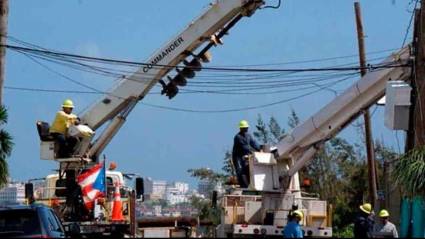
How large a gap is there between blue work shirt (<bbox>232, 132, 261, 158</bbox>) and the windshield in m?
9.08

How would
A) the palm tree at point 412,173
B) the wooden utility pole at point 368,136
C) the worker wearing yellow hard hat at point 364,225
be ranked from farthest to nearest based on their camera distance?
the wooden utility pole at point 368,136 < the worker wearing yellow hard hat at point 364,225 < the palm tree at point 412,173

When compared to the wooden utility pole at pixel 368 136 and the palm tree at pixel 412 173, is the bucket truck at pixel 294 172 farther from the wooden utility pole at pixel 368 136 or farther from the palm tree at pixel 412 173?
the wooden utility pole at pixel 368 136

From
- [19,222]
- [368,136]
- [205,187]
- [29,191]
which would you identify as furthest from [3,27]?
[205,187]

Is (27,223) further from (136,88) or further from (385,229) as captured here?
(136,88)

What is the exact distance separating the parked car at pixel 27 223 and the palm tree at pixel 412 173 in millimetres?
6201

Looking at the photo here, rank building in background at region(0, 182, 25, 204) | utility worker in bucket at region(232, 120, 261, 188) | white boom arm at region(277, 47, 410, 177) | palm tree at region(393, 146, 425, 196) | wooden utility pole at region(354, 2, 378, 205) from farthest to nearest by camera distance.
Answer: wooden utility pole at region(354, 2, 378, 205) → building in background at region(0, 182, 25, 204) → utility worker in bucket at region(232, 120, 261, 188) → white boom arm at region(277, 47, 410, 177) → palm tree at region(393, 146, 425, 196)

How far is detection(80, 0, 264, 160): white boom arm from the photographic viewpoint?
25.1m

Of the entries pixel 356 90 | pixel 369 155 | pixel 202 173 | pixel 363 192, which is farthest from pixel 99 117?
pixel 202 173

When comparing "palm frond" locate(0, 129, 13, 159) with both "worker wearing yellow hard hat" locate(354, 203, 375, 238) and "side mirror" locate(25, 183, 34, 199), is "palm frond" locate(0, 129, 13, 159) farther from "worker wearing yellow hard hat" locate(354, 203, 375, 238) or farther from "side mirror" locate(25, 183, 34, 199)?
"worker wearing yellow hard hat" locate(354, 203, 375, 238)

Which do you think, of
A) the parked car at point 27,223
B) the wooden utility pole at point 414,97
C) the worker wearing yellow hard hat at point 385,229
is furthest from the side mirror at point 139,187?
the parked car at point 27,223

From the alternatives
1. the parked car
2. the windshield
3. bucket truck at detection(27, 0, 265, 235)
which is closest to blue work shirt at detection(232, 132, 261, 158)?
bucket truck at detection(27, 0, 265, 235)

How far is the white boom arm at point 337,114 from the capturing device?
2188 cm

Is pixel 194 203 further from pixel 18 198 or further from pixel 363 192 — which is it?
pixel 18 198

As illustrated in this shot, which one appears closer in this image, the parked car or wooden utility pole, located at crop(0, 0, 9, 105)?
the parked car
